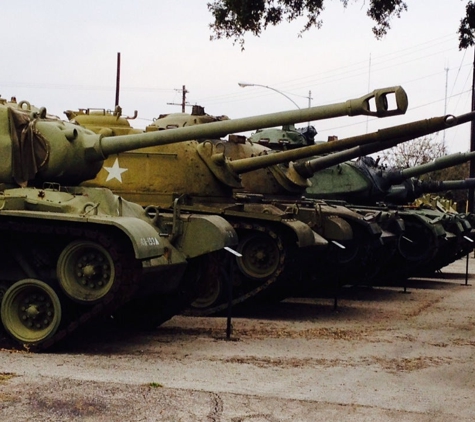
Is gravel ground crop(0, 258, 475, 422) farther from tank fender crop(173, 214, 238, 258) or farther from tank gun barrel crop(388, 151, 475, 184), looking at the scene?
tank gun barrel crop(388, 151, 475, 184)

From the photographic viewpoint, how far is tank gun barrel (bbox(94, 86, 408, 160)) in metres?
10.4

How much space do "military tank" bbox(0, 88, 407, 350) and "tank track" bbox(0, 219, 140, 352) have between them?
10 mm

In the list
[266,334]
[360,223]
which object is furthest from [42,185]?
[360,223]

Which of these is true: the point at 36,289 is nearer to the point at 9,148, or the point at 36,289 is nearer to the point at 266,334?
the point at 9,148

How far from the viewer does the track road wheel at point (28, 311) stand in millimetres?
10477

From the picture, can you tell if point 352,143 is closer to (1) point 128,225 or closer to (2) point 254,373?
(1) point 128,225

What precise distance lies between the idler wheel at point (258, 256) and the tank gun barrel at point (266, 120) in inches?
145

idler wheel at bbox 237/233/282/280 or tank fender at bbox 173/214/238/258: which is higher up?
tank fender at bbox 173/214/238/258

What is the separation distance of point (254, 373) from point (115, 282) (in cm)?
178

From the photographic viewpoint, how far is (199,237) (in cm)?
1188

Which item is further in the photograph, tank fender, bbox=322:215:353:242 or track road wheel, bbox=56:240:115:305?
tank fender, bbox=322:215:353:242

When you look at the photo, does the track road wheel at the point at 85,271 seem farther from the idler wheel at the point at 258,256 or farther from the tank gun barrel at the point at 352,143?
the idler wheel at the point at 258,256

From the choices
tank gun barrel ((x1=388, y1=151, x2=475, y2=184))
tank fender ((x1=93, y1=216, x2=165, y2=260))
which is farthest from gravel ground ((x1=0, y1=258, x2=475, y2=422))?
tank gun barrel ((x1=388, y1=151, x2=475, y2=184))

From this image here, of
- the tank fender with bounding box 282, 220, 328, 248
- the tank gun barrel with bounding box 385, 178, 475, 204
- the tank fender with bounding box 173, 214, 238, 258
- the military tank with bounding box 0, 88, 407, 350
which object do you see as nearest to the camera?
the military tank with bounding box 0, 88, 407, 350
